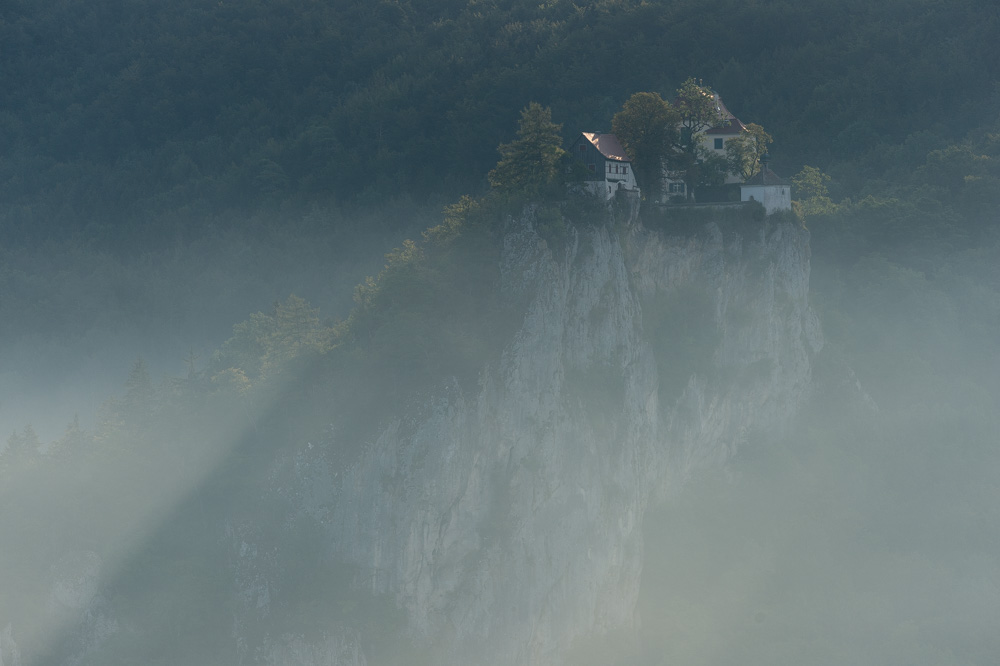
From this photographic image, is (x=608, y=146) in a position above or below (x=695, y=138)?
above

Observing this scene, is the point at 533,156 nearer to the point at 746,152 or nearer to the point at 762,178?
the point at 746,152

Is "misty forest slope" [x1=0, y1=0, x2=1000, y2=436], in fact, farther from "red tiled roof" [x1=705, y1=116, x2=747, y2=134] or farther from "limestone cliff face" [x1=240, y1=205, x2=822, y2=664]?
"limestone cliff face" [x1=240, y1=205, x2=822, y2=664]

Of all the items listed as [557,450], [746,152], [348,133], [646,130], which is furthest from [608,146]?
[348,133]

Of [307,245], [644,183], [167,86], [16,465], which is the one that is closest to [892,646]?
[644,183]

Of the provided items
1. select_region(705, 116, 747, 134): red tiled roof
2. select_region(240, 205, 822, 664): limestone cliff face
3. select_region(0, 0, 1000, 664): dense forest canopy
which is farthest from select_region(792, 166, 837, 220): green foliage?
select_region(705, 116, 747, 134): red tiled roof

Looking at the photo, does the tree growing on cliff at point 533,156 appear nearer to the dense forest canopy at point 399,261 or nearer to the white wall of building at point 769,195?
the dense forest canopy at point 399,261
